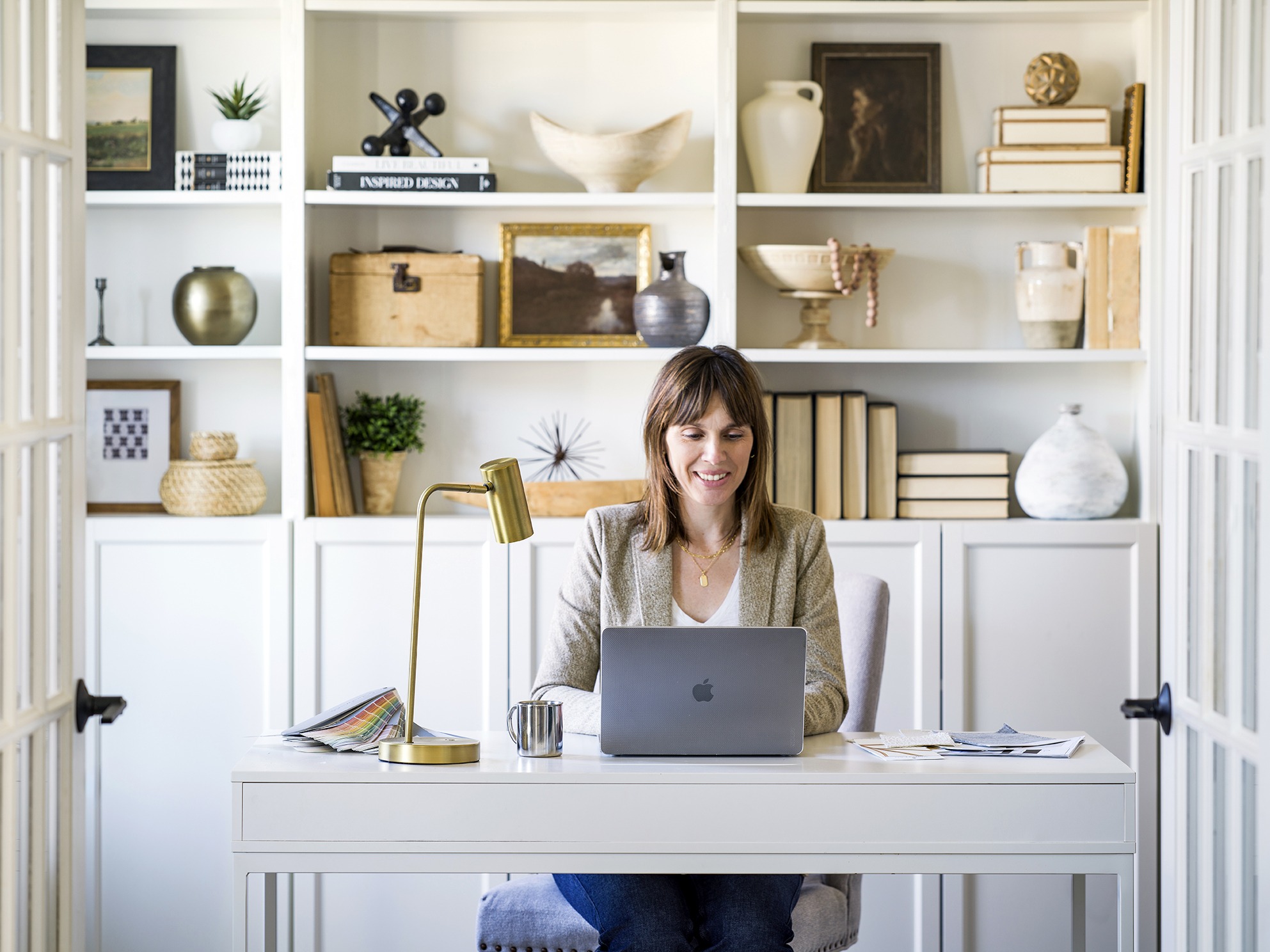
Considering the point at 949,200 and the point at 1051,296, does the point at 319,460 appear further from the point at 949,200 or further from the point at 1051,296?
the point at 1051,296

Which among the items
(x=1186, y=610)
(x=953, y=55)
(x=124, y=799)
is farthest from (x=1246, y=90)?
(x=124, y=799)

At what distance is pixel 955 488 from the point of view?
2.92m

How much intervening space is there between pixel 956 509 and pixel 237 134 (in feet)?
6.14

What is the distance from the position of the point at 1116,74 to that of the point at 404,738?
232 centimetres

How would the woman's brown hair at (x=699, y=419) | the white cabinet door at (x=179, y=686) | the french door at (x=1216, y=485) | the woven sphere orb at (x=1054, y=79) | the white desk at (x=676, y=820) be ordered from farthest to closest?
the woven sphere orb at (x=1054, y=79) < the white cabinet door at (x=179, y=686) < the woman's brown hair at (x=699, y=419) < the french door at (x=1216, y=485) < the white desk at (x=676, y=820)

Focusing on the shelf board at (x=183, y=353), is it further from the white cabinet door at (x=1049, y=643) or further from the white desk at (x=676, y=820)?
the white cabinet door at (x=1049, y=643)

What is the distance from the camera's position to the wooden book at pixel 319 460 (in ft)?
9.41

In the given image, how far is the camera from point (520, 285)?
9.94 ft

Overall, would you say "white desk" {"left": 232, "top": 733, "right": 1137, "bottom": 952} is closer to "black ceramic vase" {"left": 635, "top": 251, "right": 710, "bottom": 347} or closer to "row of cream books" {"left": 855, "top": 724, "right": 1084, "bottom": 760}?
Answer: "row of cream books" {"left": 855, "top": 724, "right": 1084, "bottom": 760}

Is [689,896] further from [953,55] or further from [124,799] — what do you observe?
[953,55]

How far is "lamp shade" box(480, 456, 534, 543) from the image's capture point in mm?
1823

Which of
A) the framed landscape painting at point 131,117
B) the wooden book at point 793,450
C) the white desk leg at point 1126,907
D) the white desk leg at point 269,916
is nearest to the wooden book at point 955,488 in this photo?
the wooden book at point 793,450

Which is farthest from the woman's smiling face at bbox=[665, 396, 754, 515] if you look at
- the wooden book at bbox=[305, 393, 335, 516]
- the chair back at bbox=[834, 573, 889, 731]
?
the wooden book at bbox=[305, 393, 335, 516]

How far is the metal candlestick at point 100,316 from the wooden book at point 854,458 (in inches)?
68.5
